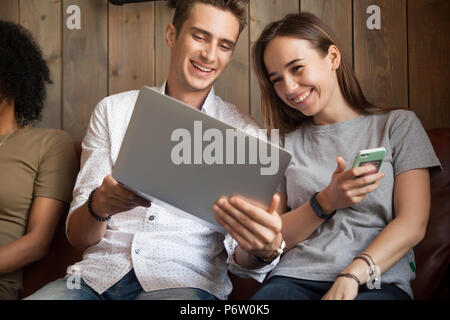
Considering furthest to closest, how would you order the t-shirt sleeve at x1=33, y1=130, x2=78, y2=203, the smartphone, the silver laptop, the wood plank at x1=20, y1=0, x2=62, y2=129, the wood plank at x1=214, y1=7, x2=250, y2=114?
the wood plank at x1=20, y1=0, x2=62, y2=129 < the wood plank at x1=214, y1=7, x2=250, y2=114 < the t-shirt sleeve at x1=33, y1=130, x2=78, y2=203 < the smartphone < the silver laptop

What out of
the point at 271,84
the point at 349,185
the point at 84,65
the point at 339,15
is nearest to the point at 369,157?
the point at 349,185

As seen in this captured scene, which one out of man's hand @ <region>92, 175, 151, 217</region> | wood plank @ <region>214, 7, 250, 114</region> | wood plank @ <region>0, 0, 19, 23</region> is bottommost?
man's hand @ <region>92, 175, 151, 217</region>

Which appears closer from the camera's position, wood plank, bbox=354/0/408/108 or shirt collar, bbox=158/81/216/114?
shirt collar, bbox=158/81/216/114

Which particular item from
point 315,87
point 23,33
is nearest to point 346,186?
point 315,87

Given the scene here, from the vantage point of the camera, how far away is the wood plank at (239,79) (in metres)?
1.55

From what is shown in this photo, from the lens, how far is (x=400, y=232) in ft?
3.15

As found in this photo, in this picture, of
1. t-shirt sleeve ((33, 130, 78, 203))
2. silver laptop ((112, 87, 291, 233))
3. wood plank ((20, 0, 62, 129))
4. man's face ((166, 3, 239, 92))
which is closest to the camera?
silver laptop ((112, 87, 291, 233))

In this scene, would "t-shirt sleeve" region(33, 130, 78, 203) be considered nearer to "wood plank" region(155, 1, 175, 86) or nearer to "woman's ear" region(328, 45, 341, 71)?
"wood plank" region(155, 1, 175, 86)

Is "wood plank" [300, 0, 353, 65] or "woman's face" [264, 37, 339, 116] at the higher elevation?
"wood plank" [300, 0, 353, 65]

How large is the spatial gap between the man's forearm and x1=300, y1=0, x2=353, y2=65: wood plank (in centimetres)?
104

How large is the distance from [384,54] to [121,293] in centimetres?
118

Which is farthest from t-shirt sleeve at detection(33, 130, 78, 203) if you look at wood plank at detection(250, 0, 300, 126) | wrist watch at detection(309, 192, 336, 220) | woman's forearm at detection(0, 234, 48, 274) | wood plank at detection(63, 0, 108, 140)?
wrist watch at detection(309, 192, 336, 220)

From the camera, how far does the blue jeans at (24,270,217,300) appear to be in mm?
956

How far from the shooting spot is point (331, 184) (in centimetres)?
96
